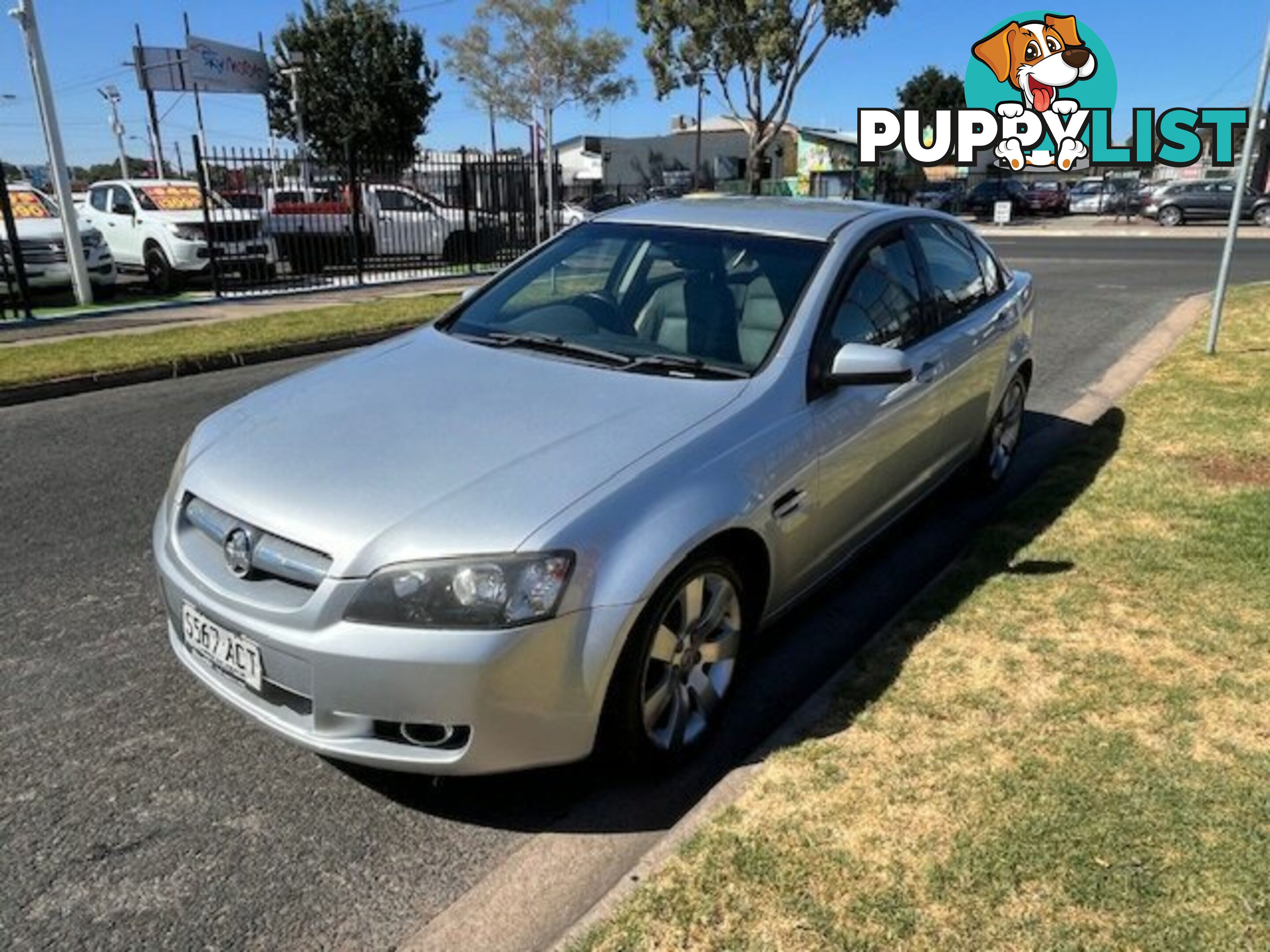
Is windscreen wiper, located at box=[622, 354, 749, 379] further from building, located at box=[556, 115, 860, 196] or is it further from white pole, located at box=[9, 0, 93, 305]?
building, located at box=[556, 115, 860, 196]

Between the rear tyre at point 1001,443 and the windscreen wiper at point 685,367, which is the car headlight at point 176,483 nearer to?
the windscreen wiper at point 685,367

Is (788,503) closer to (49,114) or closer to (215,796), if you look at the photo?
(215,796)

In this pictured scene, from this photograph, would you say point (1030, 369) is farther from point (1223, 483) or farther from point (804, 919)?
point (804, 919)

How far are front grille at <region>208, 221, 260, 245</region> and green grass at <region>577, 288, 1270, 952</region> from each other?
1376 centimetres

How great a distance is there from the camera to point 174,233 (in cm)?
1490

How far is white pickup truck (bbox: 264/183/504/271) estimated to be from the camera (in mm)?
16734

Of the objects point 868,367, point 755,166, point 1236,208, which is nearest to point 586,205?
point 755,166

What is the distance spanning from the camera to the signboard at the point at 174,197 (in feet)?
50.4

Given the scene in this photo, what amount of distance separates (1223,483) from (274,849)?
475cm

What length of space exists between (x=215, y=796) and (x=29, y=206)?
47.6 feet

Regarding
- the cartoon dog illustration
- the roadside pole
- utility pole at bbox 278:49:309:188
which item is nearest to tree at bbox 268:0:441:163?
utility pole at bbox 278:49:309:188

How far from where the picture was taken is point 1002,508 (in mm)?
5152

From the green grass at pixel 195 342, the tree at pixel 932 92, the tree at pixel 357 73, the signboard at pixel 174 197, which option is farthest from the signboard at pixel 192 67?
the tree at pixel 932 92

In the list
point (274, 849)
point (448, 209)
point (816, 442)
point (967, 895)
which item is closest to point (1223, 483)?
point (816, 442)
